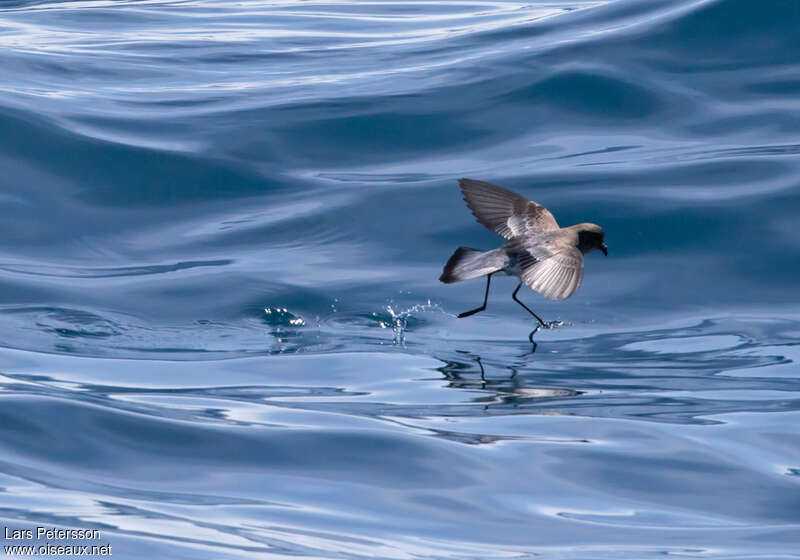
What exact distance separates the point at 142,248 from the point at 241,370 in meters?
2.37

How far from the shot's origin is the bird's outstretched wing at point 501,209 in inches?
255

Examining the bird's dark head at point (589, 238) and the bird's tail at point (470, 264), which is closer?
the bird's tail at point (470, 264)

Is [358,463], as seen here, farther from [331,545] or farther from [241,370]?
[241,370]

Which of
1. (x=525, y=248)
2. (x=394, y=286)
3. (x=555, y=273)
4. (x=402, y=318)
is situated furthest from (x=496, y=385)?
(x=394, y=286)

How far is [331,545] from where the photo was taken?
3.19m

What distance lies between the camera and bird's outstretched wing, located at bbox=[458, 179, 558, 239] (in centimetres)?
647

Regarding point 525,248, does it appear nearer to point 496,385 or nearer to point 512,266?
point 512,266

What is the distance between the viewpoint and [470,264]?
575cm

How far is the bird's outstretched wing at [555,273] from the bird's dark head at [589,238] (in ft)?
1.45

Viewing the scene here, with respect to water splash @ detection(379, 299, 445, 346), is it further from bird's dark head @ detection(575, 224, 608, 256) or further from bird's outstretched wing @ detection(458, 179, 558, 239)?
bird's dark head @ detection(575, 224, 608, 256)

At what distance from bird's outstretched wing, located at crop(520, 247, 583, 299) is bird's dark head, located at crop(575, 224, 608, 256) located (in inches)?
17.4

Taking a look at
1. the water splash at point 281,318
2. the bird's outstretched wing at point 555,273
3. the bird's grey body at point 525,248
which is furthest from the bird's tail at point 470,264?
the water splash at point 281,318

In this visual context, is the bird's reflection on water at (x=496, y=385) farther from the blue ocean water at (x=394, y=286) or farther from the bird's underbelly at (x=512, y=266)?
the bird's underbelly at (x=512, y=266)

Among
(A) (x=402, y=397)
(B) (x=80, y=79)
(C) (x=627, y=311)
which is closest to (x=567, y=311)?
(C) (x=627, y=311)
